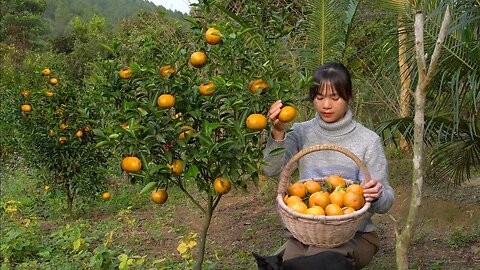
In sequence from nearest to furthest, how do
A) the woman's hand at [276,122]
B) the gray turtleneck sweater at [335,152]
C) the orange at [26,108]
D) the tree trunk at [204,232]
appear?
the woman's hand at [276,122] → the gray turtleneck sweater at [335,152] → the tree trunk at [204,232] → the orange at [26,108]

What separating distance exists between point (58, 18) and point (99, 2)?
70.1 ft

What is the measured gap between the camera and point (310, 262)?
7.51ft

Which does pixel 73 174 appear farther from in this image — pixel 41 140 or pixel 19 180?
pixel 19 180

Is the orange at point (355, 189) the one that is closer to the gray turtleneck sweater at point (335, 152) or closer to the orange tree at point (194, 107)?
the gray turtleneck sweater at point (335, 152)

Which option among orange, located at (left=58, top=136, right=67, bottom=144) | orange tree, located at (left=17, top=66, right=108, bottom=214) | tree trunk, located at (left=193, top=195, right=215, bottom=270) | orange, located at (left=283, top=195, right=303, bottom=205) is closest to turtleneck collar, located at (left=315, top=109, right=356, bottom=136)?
orange, located at (left=283, top=195, right=303, bottom=205)

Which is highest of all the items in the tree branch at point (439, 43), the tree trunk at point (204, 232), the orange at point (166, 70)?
the tree branch at point (439, 43)

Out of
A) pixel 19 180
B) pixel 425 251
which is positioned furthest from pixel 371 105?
pixel 19 180

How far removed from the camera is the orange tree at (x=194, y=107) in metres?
2.50

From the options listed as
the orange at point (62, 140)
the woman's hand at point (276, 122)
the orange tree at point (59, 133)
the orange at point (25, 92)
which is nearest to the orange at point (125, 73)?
the woman's hand at point (276, 122)

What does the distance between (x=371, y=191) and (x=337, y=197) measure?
151 mm

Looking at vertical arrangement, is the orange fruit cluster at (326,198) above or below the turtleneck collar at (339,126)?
below

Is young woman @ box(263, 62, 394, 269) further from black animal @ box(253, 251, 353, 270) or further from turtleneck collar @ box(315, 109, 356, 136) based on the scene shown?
black animal @ box(253, 251, 353, 270)

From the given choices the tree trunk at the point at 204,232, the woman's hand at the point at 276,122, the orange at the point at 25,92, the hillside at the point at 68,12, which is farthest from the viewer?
the hillside at the point at 68,12

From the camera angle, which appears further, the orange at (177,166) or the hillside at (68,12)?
the hillside at (68,12)
